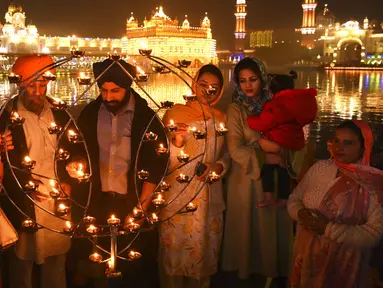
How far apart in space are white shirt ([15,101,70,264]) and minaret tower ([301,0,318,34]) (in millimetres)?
68170

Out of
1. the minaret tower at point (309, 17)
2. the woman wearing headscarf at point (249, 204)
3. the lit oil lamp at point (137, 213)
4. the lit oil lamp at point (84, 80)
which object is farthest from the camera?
the minaret tower at point (309, 17)

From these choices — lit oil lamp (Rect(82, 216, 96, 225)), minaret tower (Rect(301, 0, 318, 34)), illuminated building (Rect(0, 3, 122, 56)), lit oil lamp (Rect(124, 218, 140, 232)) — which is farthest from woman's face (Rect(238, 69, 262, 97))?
minaret tower (Rect(301, 0, 318, 34))

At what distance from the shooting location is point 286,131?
7.45ft

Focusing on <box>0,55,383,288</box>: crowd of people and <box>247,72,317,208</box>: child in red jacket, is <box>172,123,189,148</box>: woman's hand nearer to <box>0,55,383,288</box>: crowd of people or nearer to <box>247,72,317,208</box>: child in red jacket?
<box>0,55,383,288</box>: crowd of people

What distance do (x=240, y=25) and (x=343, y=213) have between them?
259 feet

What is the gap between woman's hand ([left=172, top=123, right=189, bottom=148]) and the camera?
6.47ft

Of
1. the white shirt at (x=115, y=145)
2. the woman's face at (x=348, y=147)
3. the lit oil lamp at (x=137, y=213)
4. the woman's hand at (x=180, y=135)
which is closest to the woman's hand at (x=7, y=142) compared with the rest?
the white shirt at (x=115, y=145)

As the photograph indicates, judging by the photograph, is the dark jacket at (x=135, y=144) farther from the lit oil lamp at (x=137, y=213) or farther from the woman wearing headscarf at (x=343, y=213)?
the woman wearing headscarf at (x=343, y=213)

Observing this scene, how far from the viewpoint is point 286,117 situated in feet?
7.39

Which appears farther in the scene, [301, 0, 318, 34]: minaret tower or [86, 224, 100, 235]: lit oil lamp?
[301, 0, 318, 34]: minaret tower

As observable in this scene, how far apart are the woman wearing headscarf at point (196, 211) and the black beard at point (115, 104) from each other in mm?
303

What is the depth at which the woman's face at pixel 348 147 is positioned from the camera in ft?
6.09

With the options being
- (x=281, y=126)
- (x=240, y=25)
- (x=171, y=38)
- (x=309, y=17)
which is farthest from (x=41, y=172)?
(x=240, y=25)

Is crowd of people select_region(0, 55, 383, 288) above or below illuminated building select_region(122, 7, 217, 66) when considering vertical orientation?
below
